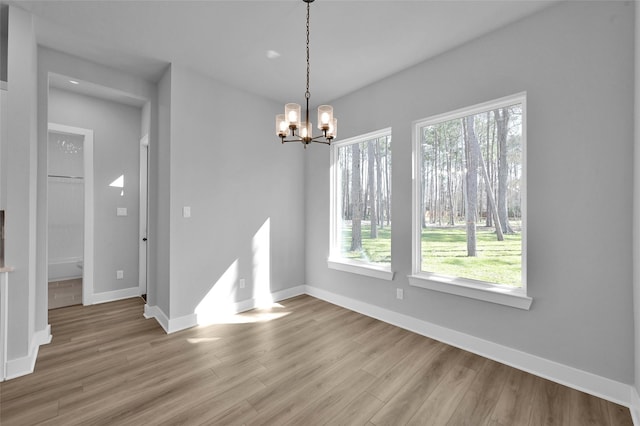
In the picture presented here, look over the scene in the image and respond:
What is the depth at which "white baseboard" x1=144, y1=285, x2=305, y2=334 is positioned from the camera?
3016mm

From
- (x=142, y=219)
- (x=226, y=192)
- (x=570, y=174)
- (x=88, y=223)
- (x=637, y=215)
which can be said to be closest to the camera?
(x=637, y=215)

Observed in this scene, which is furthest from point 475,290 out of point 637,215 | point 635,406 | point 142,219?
point 142,219

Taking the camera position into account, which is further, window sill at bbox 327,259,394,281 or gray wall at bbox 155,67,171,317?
window sill at bbox 327,259,394,281

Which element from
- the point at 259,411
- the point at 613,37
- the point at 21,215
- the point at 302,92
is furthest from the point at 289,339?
the point at 613,37

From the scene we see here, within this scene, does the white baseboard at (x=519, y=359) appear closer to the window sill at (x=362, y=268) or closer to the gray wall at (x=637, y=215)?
the gray wall at (x=637, y=215)

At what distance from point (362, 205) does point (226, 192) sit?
1.80 m

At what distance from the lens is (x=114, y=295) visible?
395 centimetres

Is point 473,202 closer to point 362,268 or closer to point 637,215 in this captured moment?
point 637,215

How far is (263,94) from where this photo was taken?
380 centimetres

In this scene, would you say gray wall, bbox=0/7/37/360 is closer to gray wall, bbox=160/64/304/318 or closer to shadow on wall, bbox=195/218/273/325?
gray wall, bbox=160/64/304/318

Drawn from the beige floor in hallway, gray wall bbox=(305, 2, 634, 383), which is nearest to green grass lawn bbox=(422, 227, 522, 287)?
gray wall bbox=(305, 2, 634, 383)

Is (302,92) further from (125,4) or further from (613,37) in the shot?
(613,37)

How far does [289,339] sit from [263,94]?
3.14m

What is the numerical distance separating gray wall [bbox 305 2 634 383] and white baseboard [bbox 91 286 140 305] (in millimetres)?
4257
